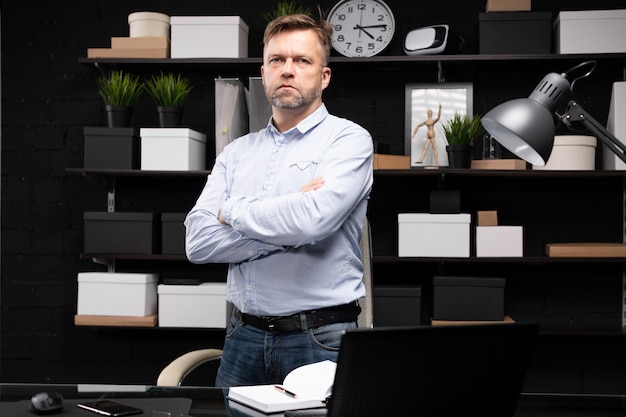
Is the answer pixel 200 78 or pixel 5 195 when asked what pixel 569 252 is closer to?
pixel 200 78

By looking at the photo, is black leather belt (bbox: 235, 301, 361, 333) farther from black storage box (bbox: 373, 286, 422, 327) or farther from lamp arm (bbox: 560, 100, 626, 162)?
black storage box (bbox: 373, 286, 422, 327)

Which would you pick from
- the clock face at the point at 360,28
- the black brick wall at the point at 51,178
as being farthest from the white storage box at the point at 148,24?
the clock face at the point at 360,28

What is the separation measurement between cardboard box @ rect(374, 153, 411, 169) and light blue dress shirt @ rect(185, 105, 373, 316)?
95cm

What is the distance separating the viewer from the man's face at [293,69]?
1.94m

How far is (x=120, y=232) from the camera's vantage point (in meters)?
3.06

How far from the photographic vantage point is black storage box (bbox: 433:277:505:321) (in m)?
2.95

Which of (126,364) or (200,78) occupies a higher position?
(200,78)

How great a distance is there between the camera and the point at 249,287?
1.87 metres

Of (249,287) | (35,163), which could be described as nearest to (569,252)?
(249,287)

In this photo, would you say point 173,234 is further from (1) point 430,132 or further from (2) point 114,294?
(1) point 430,132

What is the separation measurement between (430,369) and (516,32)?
2.37 metres

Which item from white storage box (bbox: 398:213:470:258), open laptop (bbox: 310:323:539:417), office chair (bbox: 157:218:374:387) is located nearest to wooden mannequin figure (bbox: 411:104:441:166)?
white storage box (bbox: 398:213:470:258)

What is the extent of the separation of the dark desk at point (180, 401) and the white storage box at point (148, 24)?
Result: 6.30ft

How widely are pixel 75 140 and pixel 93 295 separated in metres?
0.78
